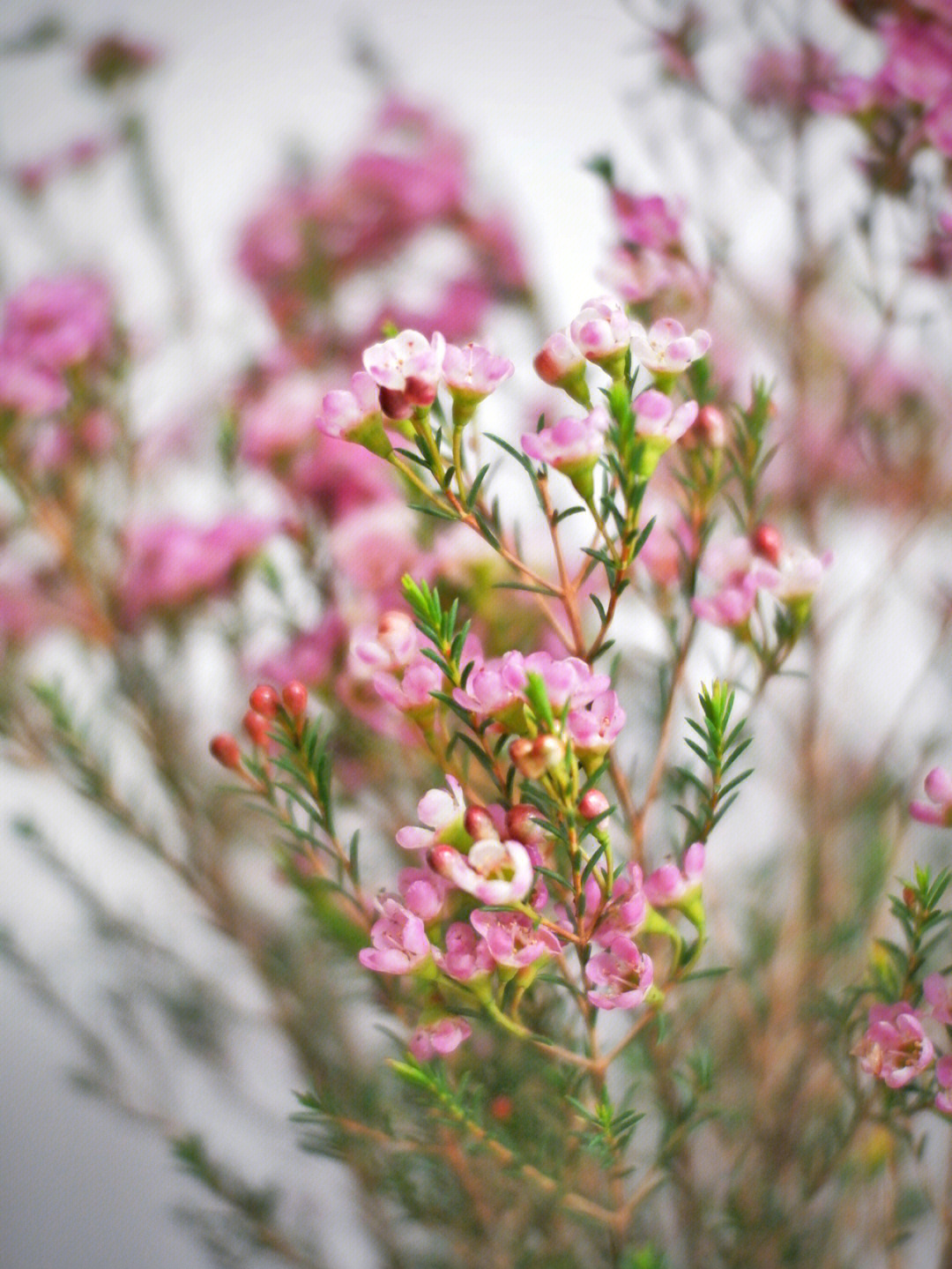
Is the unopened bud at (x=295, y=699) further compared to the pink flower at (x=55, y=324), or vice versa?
the pink flower at (x=55, y=324)

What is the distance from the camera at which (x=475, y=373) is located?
0.27 m

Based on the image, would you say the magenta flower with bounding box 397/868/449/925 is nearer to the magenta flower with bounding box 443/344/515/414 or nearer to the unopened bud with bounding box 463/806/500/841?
the unopened bud with bounding box 463/806/500/841

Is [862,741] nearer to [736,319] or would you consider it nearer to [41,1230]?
[736,319]

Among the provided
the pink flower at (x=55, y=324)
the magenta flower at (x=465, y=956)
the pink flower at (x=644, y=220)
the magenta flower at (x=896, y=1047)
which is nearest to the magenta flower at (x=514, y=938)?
the magenta flower at (x=465, y=956)

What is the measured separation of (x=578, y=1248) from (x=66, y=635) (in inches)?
21.1

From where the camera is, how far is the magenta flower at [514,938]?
0.80 feet

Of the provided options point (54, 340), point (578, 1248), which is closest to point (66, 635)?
point (54, 340)

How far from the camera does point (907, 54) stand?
42 centimetres

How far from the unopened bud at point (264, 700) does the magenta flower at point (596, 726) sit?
0.09m

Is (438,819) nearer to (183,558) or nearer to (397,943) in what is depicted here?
(397,943)

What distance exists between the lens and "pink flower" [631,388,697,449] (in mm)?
254

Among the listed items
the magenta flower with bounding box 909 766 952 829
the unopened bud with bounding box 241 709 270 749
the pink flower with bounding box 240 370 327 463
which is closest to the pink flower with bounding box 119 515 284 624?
the pink flower with bounding box 240 370 327 463

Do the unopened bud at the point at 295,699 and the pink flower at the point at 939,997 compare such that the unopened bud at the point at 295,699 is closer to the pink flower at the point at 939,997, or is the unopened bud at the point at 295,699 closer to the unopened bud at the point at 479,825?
the unopened bud at the point at 479,825

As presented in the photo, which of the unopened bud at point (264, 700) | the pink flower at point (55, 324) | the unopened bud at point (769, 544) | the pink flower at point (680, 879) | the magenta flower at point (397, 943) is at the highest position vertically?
the pink flower at point (55, 324)
